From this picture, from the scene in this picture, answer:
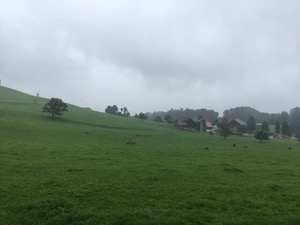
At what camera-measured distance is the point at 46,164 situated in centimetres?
2725

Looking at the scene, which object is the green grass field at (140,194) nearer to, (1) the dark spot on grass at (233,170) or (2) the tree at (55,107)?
(1) the dark spot on grass at (233,170)

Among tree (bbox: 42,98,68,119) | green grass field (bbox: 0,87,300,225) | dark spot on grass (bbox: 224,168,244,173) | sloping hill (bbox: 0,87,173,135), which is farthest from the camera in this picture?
tree (bbox: 42,98,68,119)

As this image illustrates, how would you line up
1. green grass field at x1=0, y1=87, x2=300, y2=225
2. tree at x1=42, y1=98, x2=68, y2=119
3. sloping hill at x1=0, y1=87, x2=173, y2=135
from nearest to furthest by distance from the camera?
green grass field at x1=0, y1=87, x2=300, y2=225 → sloping hill at x1=0, y1=87, x2=173, y2=135 → tree at x1=42, y1=98, x2=68, y2=119

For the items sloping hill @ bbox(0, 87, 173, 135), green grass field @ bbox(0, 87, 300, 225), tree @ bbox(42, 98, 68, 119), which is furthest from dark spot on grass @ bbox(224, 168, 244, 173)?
tree @ bbox(42, 98, 68, 119)

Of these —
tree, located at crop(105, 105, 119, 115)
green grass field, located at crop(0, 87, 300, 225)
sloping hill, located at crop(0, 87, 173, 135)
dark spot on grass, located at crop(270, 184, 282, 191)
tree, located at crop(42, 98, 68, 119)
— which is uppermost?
tree, located at crop(105, 105, 119, 115)

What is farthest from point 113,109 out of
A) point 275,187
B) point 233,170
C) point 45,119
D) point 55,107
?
point 275,187

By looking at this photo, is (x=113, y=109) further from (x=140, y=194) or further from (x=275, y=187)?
(x=140, y=194)

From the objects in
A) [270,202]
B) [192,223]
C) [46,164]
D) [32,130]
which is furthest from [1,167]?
[32,130]

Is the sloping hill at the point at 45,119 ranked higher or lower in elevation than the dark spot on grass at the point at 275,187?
higher

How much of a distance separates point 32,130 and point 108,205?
46617 millimetres

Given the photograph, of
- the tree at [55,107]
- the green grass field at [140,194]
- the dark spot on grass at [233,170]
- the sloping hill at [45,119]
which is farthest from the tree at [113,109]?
the dark spot on grass at [233,170]

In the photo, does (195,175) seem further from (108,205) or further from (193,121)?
(193,121)

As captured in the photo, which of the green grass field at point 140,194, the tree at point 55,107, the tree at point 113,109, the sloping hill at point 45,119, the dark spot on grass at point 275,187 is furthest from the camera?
the tree at point 113,109

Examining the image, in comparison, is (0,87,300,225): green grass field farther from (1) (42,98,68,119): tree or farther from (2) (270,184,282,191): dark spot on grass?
(1) (42,98,68,119): tree
